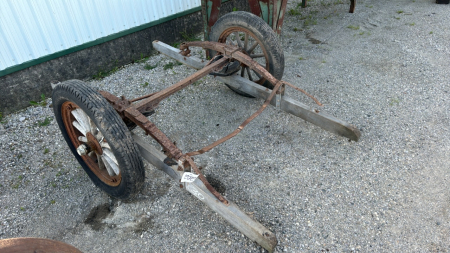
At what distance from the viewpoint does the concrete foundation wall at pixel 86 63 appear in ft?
13.8

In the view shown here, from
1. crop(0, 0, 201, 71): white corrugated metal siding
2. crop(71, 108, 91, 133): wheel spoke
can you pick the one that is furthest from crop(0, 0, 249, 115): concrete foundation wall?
crop(71, 108, 91, 133): wheel spoke

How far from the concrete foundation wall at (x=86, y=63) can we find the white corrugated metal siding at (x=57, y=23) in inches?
6.5

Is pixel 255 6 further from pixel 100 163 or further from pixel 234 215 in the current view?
pixel 234 215

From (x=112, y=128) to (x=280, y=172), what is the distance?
174 cm

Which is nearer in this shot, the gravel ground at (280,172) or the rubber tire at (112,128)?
the rubber tire at (112,128)

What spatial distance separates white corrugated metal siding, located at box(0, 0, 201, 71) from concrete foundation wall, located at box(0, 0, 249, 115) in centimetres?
17

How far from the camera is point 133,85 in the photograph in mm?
4691

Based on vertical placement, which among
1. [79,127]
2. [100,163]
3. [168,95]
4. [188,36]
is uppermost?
[168,95]

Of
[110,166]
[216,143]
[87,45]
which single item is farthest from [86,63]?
[216,143]

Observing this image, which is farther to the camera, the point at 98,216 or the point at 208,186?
the point at 98,216

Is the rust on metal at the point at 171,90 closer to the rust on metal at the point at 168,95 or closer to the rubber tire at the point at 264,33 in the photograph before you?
the rust on metal at the point at 168,95

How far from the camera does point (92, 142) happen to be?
2.75 m

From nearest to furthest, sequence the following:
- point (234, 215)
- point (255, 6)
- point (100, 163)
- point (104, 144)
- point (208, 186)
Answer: point (234, 215) → point (208, 186) → point (104, 144) → point (100, 163) → point (255, 6)

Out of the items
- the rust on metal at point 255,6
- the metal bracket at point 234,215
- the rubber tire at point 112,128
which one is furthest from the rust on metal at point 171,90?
the rust on metal at point 255,6
